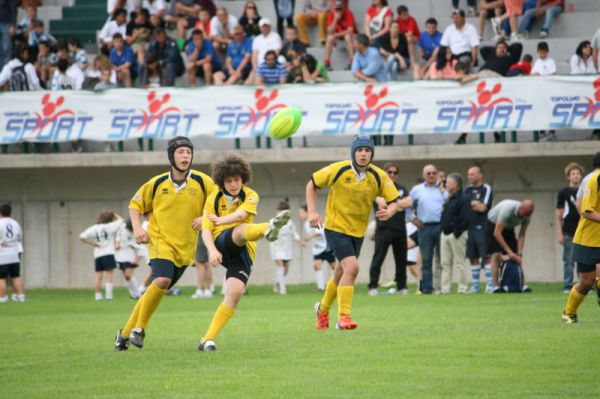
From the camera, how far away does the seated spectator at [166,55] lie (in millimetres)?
27250

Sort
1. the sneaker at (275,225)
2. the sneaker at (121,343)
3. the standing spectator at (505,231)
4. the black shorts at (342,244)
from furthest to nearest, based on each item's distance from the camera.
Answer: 1. the standing spectator at (505,231)
2. the black shorts at (342,244)
3. the sneaker at (121,343)
4. the sneaker at (275,225)

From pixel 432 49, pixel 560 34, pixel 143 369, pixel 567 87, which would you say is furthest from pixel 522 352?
pixel 560 34

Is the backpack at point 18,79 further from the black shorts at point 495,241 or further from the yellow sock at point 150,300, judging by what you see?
the yellow sock at point 150,300

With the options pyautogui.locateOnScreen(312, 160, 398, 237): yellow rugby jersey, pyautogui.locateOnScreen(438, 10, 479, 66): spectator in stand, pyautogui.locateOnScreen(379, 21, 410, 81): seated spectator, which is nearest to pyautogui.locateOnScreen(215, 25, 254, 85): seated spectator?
pyautogui.locateOnScreen(379, 21, 410, 81): seated spectator

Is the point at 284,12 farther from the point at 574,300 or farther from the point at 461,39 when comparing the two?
the point at 574,300

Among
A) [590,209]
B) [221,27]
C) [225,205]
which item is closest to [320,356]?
[225,205]

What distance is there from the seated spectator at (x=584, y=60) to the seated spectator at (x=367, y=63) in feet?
14.2

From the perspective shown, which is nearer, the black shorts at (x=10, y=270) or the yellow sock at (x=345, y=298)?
the yellow sock at (x=345, y=298)

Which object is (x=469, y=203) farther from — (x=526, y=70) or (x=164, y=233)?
(x=164, y=233)

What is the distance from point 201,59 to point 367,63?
4435 millimetres

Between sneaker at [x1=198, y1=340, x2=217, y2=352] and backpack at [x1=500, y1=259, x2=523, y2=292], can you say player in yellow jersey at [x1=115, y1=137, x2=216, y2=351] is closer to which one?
sneaker at [x1=198, y1=340, x2=217, y2=352]

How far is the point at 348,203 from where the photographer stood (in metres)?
13.0

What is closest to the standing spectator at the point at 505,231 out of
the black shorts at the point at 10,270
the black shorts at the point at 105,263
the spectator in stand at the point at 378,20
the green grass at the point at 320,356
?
the green grass at the point at 320,356

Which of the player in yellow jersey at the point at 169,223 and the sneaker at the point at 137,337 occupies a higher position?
the player in yellow jersey at the point at 169,223
